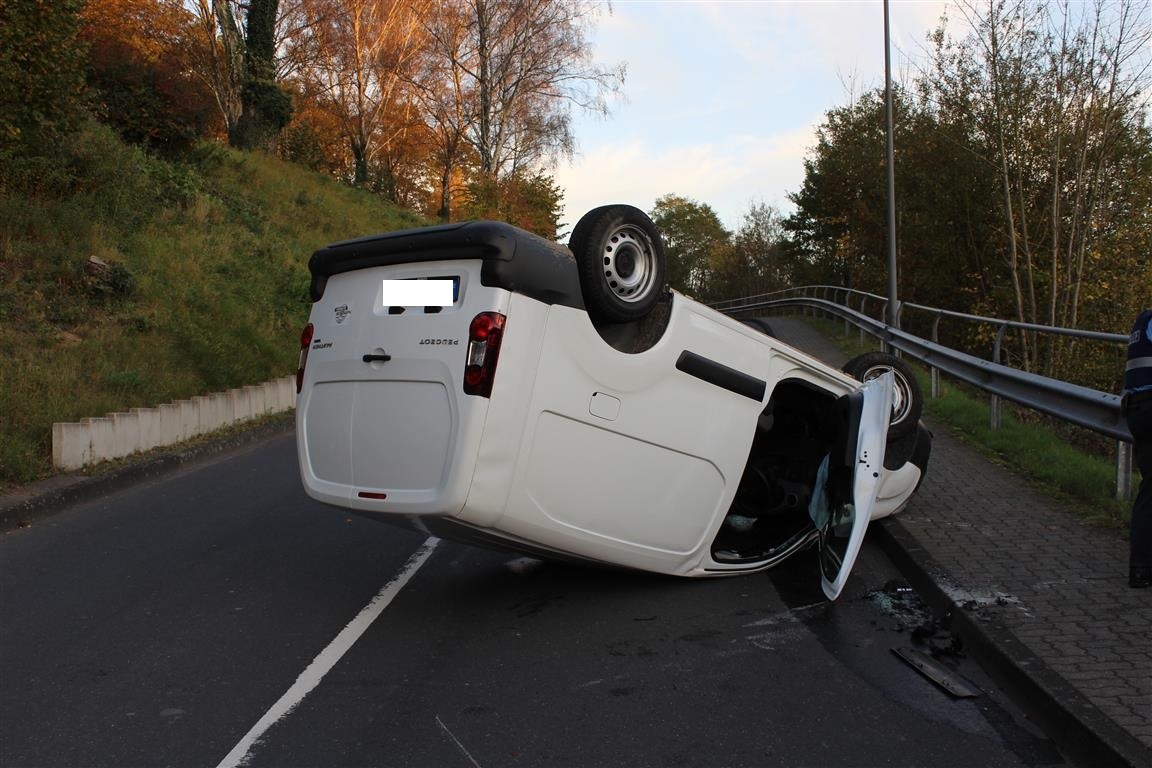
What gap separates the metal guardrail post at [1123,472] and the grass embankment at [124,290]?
9043mm

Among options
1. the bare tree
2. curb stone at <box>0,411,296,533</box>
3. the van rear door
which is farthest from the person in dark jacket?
the bare tree

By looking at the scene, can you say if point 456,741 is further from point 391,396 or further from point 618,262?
point 618,262

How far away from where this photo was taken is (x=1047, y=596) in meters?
5.14

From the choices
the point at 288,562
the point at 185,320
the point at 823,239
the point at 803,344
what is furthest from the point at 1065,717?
the point at 823,239

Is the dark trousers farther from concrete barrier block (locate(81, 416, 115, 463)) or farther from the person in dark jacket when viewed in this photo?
concrete barrier block (locate(81, 416, 115, 463))

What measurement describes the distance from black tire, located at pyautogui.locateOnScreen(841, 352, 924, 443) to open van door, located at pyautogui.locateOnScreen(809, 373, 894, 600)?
1.12m

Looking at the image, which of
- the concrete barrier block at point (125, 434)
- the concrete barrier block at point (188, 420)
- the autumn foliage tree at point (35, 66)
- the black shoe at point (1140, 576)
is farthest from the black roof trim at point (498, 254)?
the autumn foliage tree at point (35, 66)

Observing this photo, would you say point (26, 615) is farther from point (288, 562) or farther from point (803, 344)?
point (803, 344)

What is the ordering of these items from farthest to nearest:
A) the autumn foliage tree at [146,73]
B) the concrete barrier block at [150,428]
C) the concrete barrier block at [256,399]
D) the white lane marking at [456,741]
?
the autumn foliage tree at [146,73]
the concrete barrier block at [256,399]
the concrete barrier block at [150,428]
the white lane marking at [456,741]

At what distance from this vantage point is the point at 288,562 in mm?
6617

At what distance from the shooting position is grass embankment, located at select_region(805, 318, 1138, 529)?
712cm

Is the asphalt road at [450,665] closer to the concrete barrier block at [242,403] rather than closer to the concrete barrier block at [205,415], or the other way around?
the concrete barrier block at [205,415]

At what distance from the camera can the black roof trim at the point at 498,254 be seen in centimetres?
447

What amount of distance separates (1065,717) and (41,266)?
1418 cm
